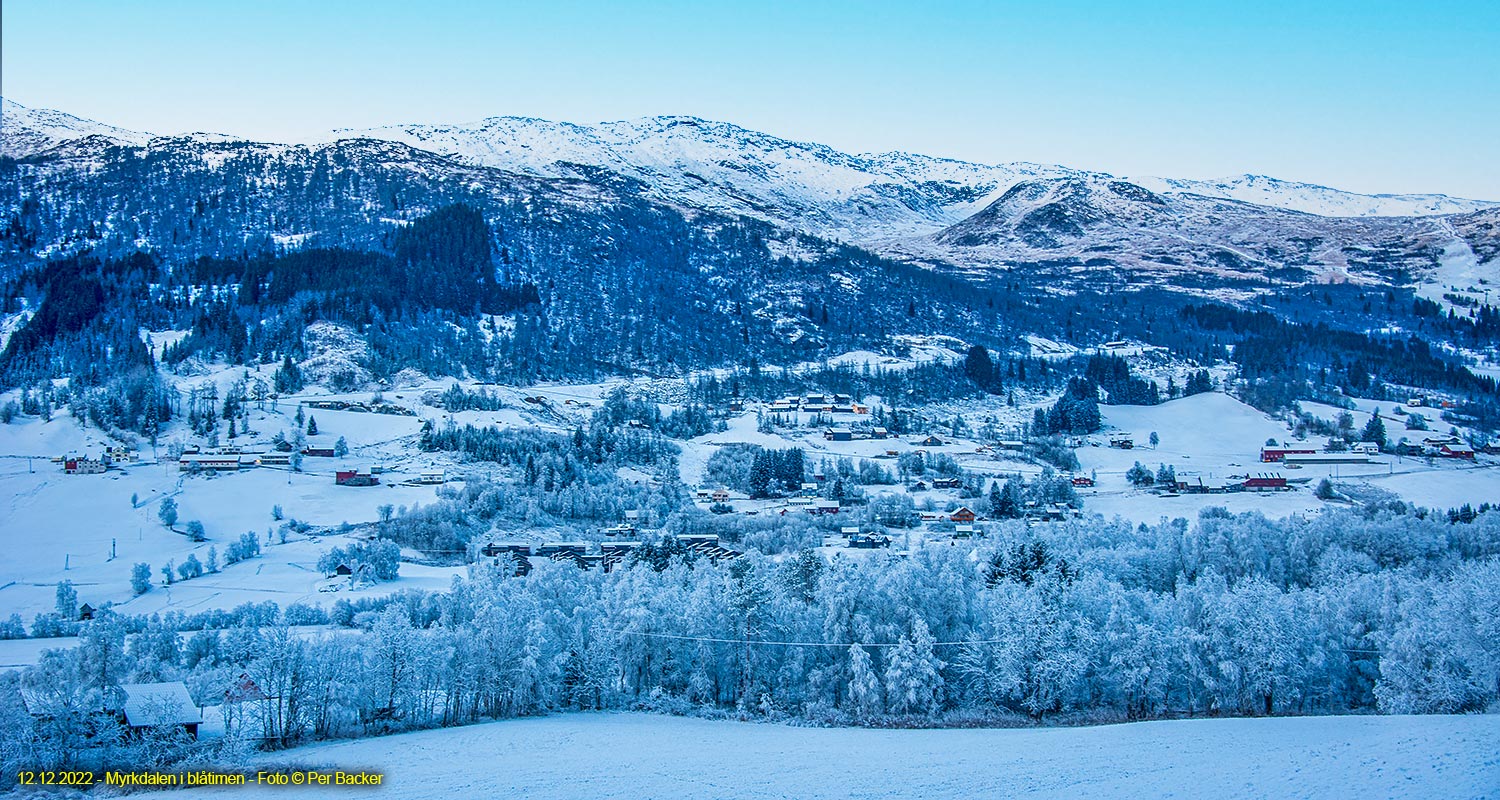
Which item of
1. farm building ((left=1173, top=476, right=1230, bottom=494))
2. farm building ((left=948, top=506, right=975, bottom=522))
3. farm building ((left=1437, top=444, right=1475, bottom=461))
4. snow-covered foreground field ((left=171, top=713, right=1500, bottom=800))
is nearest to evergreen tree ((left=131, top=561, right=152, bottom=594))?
snow-covered foreground field ((left=171, top=713, right=1500, bottom=800))

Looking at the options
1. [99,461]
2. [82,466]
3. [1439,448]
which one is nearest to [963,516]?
[1439,448]

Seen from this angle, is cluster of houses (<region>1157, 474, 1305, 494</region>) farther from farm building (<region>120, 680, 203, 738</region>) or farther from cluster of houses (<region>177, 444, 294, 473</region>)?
farm building (<region>120, 680, 203, 738</region>)

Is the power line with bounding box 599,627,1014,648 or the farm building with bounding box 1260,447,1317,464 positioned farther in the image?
the farm building with bounding box 1260,447,1317,464

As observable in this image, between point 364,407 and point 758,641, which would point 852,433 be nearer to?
point 364,407

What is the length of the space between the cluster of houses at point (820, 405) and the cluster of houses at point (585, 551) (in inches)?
1919

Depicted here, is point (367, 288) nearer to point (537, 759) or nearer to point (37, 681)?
point (37, 681)

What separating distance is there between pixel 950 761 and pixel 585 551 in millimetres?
37123

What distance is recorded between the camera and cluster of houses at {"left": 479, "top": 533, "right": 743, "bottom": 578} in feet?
194

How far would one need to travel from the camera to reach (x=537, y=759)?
30125mm

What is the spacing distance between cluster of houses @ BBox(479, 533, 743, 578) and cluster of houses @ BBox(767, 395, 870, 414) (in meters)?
48.8

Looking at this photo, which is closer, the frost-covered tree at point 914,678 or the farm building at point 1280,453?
the frost-covered tree at point 914,678

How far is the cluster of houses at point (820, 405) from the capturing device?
117m

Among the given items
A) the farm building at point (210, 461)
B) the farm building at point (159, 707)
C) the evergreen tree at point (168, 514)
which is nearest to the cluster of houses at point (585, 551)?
the evergreen tree at point (168, 514)

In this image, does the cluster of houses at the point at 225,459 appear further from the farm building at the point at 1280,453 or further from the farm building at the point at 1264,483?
the farm building at the point at 1280,453
